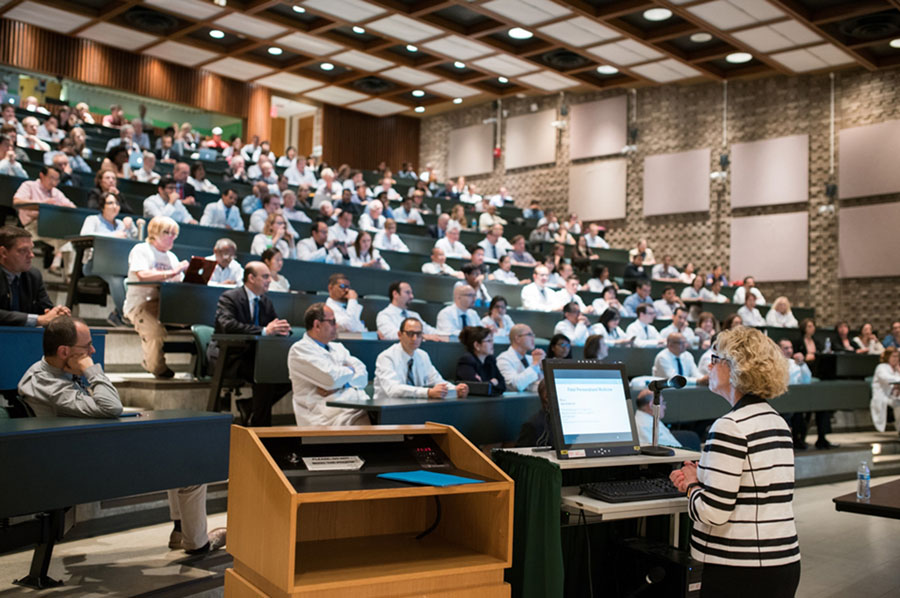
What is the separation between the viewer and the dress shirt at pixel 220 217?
26.8 ft

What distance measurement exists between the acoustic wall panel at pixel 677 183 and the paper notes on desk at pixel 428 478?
12645mm

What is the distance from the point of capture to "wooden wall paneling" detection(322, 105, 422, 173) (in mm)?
17359

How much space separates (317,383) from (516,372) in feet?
5.97

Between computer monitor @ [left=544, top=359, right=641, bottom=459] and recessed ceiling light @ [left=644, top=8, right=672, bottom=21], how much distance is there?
29.2 ft

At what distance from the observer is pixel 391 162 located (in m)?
18.3

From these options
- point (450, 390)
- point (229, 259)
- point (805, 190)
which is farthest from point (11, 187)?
point (805, 190)

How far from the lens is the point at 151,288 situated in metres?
5.51

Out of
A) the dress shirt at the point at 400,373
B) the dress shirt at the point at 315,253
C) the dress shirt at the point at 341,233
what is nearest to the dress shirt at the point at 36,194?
the dress shirt at the point at 315,253

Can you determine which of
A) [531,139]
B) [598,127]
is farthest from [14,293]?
[531,139]

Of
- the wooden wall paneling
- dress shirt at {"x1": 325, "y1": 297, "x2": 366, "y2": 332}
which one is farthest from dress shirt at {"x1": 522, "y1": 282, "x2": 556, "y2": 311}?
the wooden wall paneling

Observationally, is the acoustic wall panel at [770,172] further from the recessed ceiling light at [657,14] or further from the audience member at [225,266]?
the audience member at [225,266]

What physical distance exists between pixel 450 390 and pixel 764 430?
8.15 ft

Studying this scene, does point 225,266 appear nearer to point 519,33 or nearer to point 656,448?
point 656,448

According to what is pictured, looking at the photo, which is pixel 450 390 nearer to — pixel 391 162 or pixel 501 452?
pixel 501 452
